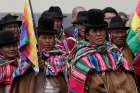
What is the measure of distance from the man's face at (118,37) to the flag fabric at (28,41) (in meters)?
1.44

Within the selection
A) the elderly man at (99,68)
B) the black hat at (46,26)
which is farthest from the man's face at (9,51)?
the elderly man at (99,68)

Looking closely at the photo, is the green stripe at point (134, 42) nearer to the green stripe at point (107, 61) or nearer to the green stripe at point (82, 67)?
the green stripe at point (107, 61)

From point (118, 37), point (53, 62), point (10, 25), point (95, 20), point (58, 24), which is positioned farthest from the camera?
point (58, 24)

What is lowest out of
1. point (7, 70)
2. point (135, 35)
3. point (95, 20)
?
point (7, 70)

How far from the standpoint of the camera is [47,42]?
359 inches

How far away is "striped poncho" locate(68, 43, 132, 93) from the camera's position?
8.54 m

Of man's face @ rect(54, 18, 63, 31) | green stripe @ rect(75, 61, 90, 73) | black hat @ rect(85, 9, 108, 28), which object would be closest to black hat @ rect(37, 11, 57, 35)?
black hat @ rect(85, 9, 108, 28)

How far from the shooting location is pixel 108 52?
869 centimetres

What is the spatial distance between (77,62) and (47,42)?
693 millimetres

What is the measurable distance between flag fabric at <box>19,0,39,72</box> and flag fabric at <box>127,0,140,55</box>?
4.83 feet

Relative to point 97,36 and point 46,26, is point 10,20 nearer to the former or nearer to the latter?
point 46,26

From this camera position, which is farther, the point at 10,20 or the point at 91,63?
the point at 10,20

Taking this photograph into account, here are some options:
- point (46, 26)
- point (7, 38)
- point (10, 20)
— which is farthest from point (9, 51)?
point (10, 20)

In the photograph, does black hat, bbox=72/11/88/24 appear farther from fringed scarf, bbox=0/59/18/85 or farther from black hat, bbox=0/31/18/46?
fringed scarf, bbox=0/59/18/85
